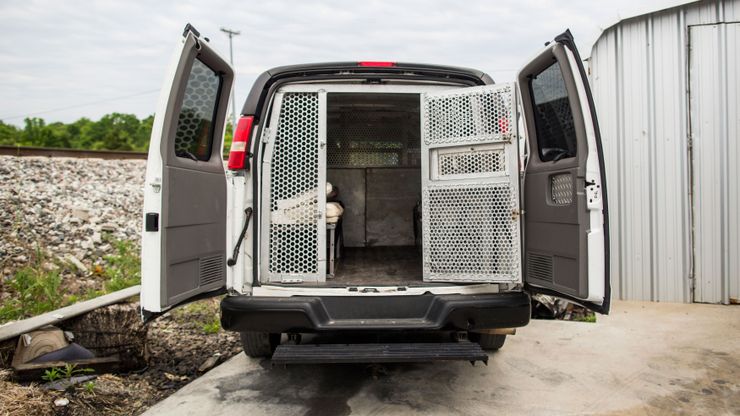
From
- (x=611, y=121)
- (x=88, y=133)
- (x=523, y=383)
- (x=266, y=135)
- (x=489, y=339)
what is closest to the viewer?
(x=266, y=135)

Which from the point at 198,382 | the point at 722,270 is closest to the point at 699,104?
the point at 722,270

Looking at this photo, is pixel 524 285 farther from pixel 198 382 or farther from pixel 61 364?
pixel 61 364

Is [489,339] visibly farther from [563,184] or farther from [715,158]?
[715,158]

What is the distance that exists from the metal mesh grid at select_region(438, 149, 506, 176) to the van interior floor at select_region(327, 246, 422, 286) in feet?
2.66

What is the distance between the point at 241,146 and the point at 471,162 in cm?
150

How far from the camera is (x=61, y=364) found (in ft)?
11.4

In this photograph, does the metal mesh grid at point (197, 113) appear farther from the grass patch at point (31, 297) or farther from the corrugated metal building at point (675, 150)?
the corrugated metal building at point (675, 150)

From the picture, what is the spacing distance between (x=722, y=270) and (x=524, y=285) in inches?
135

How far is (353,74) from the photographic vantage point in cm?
324

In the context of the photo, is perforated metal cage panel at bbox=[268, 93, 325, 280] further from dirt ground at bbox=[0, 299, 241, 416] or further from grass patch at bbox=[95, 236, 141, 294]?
grass patch at bbox=[95, 236, 141, 294]

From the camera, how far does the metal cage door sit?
10.5ft

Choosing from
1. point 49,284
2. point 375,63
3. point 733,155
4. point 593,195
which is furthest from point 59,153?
point 733,155

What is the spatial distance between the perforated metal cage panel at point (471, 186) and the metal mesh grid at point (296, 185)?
0.75 meters

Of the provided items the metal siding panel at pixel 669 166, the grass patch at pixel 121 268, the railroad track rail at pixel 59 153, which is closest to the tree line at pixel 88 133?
the railroad track rail at pixel 59 153
